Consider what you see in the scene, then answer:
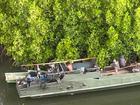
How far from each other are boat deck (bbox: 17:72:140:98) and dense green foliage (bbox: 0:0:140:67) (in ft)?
2.88

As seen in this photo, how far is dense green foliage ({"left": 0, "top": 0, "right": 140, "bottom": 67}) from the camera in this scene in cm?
2069

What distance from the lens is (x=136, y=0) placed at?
826 inches

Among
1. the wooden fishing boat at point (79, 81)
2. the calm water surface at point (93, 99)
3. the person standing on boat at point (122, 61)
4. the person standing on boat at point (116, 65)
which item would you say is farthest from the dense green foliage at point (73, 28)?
the calm water surface at point (93, 99)

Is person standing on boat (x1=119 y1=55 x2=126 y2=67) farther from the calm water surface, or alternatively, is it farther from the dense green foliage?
the calm water surface

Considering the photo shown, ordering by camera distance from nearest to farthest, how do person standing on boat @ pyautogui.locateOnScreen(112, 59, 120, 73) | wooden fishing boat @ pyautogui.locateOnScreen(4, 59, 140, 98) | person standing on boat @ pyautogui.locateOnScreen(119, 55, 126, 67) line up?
wooden fishing boat @ pyautogui.locateOnScreen(4, 59, 140, 98)
person standing on boat @ pyautogui.locateOnScreen(112, 59, 120, 73)
person standing on boat @ pyautogui.locateOnScreen(119, 55, 126, 67)

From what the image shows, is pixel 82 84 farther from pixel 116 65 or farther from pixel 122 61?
pixel 122 61

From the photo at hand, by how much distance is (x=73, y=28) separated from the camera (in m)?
21.0

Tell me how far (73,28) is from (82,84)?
2.43m

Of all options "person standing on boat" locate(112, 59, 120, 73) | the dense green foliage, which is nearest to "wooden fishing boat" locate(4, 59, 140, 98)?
"person standing on boat" locate(112, 59, 120, 73)

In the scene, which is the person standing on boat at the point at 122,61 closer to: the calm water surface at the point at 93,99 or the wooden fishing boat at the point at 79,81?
the wooden fishing boat at the point at 79,81

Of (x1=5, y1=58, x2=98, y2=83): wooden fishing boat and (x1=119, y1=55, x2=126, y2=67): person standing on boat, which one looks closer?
(x1=5, y1=58, x2=98, y2=83): wooden fishing boat

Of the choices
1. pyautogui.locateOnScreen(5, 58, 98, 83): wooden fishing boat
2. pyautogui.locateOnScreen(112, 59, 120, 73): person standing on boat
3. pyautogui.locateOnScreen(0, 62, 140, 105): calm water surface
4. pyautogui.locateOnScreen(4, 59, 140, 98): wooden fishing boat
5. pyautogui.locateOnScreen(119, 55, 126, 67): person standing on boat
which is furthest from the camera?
pyautogui.locateOnScreen(119, 55, 126, 67): person standing on boat

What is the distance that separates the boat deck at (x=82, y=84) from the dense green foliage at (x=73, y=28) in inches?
34.5

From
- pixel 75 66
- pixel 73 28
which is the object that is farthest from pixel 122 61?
pixel 73 28
